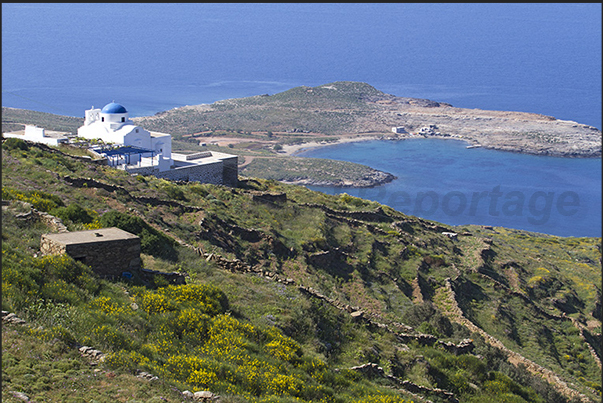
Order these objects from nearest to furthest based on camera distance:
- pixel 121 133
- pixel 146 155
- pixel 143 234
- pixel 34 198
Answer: pixel 143 234 < pixel 34 198 < pixel 146 155 < pixel 121 133

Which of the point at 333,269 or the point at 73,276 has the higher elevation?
the point at 73,276

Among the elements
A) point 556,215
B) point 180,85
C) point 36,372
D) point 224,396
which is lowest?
point 556,215

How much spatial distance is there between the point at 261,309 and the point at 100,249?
10.8ft

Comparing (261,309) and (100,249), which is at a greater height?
(100,249)

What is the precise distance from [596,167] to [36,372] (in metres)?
108

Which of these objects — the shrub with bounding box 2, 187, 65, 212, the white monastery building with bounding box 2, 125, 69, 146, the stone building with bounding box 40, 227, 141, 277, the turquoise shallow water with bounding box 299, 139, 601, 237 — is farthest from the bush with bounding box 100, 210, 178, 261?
the turquoise shallow water with bounding box 299, 139, 601, 237

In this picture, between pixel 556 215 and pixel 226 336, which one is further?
pixel 556 215

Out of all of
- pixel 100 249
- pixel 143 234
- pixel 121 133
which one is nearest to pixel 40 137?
pixel 121 133

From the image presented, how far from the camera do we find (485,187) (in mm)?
85562

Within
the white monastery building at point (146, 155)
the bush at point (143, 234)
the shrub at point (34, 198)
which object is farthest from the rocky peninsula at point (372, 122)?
the bush at point (143, 234)

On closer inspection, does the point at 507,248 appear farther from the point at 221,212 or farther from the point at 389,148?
the point at 389,148

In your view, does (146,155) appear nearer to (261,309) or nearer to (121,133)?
(121,133)

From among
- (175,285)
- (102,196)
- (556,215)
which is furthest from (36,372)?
(556,215)

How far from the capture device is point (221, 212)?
21.8m
